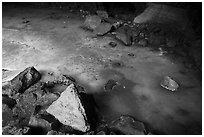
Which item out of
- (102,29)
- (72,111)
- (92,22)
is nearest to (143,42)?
(102,29)

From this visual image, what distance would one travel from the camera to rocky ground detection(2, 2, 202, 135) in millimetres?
2822

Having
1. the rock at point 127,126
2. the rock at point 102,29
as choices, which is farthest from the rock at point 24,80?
the rock at point 102,29

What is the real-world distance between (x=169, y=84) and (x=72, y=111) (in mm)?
1597

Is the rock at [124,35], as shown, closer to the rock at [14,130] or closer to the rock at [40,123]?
the rock at [40,123]

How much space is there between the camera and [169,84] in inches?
140

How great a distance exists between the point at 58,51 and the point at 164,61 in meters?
1.95

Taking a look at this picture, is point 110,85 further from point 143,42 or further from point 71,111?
point 143,42

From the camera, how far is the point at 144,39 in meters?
4.92

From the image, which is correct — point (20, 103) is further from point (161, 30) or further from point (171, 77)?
point (161, 30)

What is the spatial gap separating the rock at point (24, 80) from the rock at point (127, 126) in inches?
54.0

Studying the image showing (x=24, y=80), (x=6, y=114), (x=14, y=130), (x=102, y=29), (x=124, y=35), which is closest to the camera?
(x=14, y=130)

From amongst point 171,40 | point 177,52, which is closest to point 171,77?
point 177,52

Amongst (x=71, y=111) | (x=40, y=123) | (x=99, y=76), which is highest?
(x=71, y=111)

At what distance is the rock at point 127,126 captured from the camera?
2725mm
